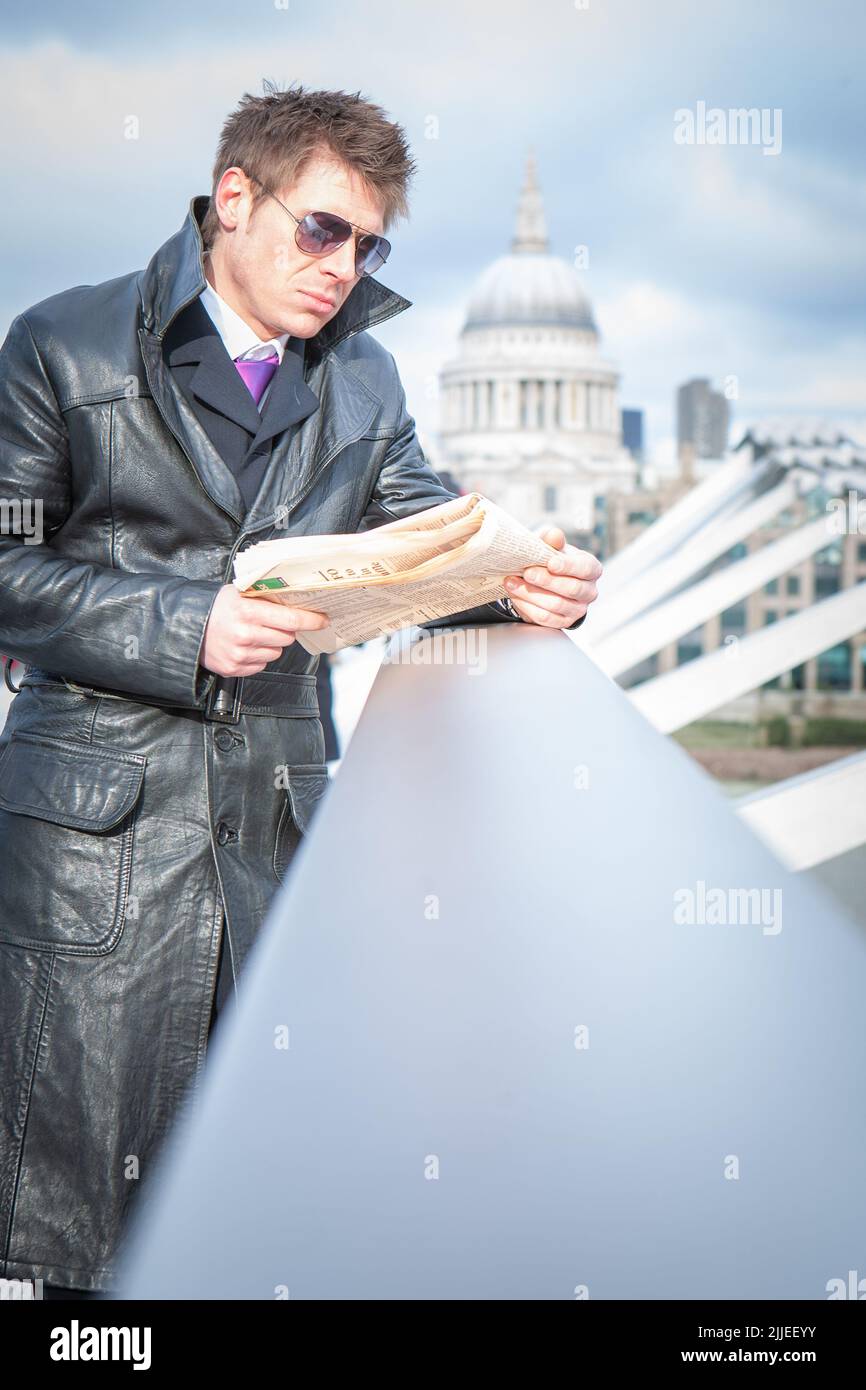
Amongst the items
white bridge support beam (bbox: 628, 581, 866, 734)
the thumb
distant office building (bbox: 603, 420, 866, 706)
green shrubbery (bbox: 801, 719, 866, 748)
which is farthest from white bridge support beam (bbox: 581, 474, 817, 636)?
the thumb

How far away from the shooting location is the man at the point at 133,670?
5.51 ft

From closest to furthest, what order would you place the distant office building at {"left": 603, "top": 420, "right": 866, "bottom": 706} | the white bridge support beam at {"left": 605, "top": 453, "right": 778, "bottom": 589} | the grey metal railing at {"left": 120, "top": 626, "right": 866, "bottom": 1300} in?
the grey metal railing at {"left": 120, "top": 626, "right": 866, "bottom": 1300} → the white bridge support beam at {"left": 605, "top": 453, "right": 778, "bottom": 589} → the distant office building at {"left": 603, "top": 420, "right": 866, "bottom": 706}

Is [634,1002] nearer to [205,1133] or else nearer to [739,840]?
[739,840]

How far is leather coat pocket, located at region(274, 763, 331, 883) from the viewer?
178 centimetres

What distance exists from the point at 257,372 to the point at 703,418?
59.9 metres

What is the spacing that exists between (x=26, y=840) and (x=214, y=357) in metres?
0.49

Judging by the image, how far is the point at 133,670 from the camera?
1638 mm

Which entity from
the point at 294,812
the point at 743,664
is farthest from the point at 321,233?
the point at 743,664

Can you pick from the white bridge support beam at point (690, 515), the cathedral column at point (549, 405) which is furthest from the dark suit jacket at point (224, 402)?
the cathedral column at point (549, 405)

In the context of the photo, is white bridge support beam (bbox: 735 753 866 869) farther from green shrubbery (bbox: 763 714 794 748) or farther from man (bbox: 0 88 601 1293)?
green shrubbery (bbox: 763 714 794 748)

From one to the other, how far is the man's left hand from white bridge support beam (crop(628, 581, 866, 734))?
7.67 meters
